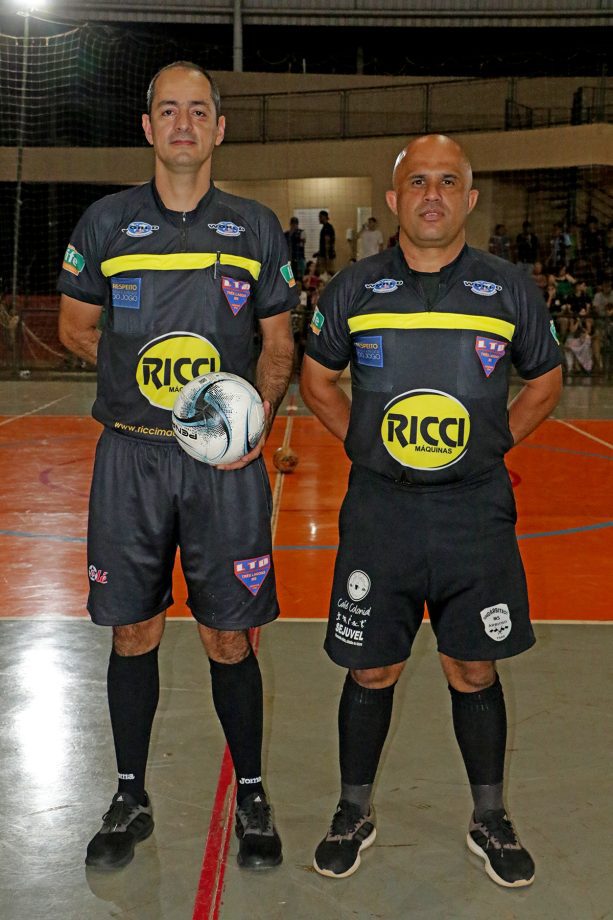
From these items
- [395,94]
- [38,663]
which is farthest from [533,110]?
[38,663]

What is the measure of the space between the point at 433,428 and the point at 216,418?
0.61m

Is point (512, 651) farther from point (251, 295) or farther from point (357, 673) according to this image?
point (251, 295)

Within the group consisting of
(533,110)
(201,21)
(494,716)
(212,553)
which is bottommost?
(494,716)

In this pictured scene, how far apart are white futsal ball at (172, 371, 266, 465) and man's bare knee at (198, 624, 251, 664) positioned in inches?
22.4

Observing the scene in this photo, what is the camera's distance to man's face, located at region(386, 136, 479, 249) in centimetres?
297

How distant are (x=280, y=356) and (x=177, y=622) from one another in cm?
241

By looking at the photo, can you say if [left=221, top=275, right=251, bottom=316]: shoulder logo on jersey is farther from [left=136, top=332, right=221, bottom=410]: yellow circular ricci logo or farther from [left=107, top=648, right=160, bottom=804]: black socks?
[left=107, top=648, right=160, bottom=804]: black socks

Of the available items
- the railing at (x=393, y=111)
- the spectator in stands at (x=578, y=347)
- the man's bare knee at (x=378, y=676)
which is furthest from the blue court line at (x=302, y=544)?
the railing at (x=393, y=111)

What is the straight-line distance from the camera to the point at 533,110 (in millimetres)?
21875

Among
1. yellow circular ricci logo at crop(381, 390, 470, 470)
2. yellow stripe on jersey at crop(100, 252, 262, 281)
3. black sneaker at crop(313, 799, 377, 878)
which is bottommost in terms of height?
black sneaker at crop(313, 799, 377, 878)

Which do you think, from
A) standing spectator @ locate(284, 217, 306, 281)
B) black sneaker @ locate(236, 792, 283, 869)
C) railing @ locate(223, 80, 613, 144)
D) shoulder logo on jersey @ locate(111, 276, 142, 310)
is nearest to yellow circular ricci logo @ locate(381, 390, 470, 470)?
shoulder logo on jersey @ locate(111, 276, 142, 310)

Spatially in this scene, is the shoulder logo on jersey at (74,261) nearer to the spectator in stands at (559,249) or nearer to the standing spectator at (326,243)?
the spectator in stands at (559,249)

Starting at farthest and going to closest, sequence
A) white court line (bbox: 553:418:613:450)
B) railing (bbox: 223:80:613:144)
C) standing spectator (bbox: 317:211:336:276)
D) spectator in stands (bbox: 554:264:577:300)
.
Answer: railing (bbox: 223:80:613:144) < standing spectator (bbox: 317:211:336:276) < spectator in stands (bbox: 554:264:577:300) < white court line (bbox: 553:418:613:450)

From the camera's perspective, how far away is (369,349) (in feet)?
10.0
